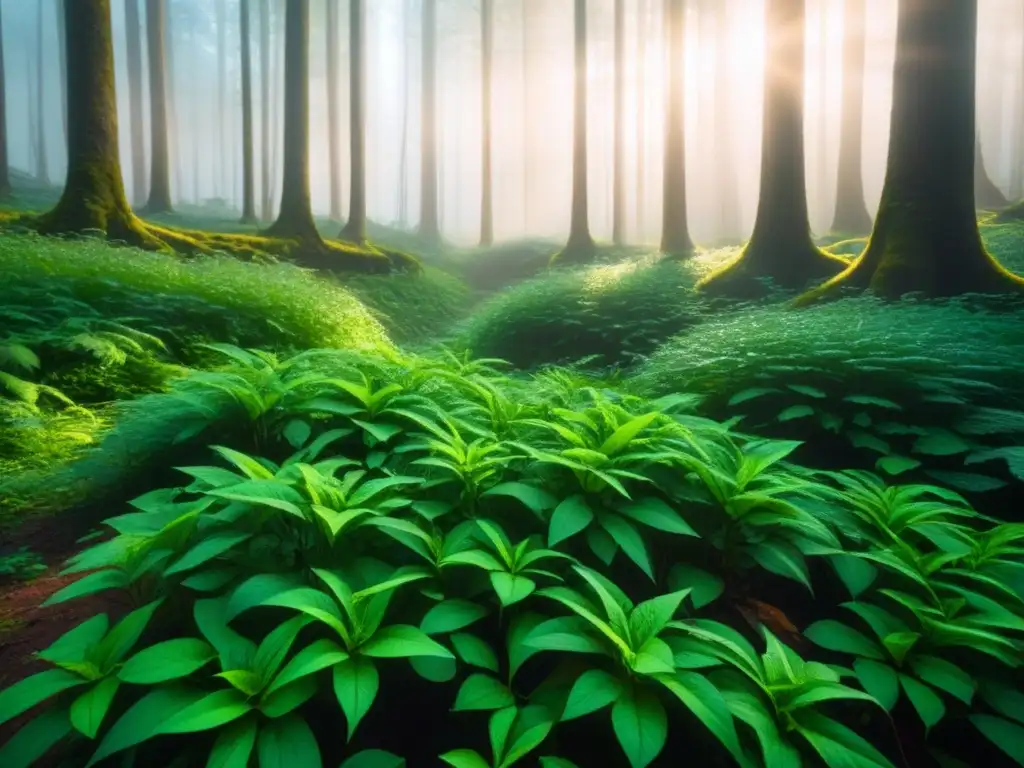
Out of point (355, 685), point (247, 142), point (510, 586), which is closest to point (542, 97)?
point (247, 142)

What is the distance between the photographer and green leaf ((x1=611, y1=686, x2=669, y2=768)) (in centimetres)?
145

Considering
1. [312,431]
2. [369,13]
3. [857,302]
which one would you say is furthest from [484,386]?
[369,13]

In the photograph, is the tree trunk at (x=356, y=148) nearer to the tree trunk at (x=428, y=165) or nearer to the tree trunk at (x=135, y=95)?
the tree trunk at (x=428, y=165)

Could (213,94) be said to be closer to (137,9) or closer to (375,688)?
(137,9)

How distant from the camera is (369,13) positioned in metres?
39.8

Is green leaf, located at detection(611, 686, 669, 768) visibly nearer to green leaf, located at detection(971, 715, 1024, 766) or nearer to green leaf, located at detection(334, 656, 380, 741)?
green leaf, located at detection(334, 656, 380, 741)

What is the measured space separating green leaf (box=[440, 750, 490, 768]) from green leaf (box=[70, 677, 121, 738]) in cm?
88

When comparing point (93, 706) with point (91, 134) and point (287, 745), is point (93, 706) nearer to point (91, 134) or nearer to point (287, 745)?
point (287, 745)

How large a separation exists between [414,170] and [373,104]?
12.3m

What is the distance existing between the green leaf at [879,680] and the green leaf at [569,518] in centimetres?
99

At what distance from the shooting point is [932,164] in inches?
250

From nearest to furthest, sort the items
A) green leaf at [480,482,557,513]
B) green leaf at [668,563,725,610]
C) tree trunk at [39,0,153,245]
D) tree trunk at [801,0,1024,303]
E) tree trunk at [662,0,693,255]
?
green leaf at [668,563,725,610] < green leaf at [480,482,557,513] < tree trunk at [801,0,1024,303] < tree trunk at [39,0,153,245] < tree trunk at [662,0,693,255]

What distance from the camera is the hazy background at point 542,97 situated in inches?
1125

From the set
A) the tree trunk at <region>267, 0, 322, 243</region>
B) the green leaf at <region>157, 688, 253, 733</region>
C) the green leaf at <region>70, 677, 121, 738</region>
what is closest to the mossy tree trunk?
the tree trunk at <region>267, 0, 322, 243</region>
